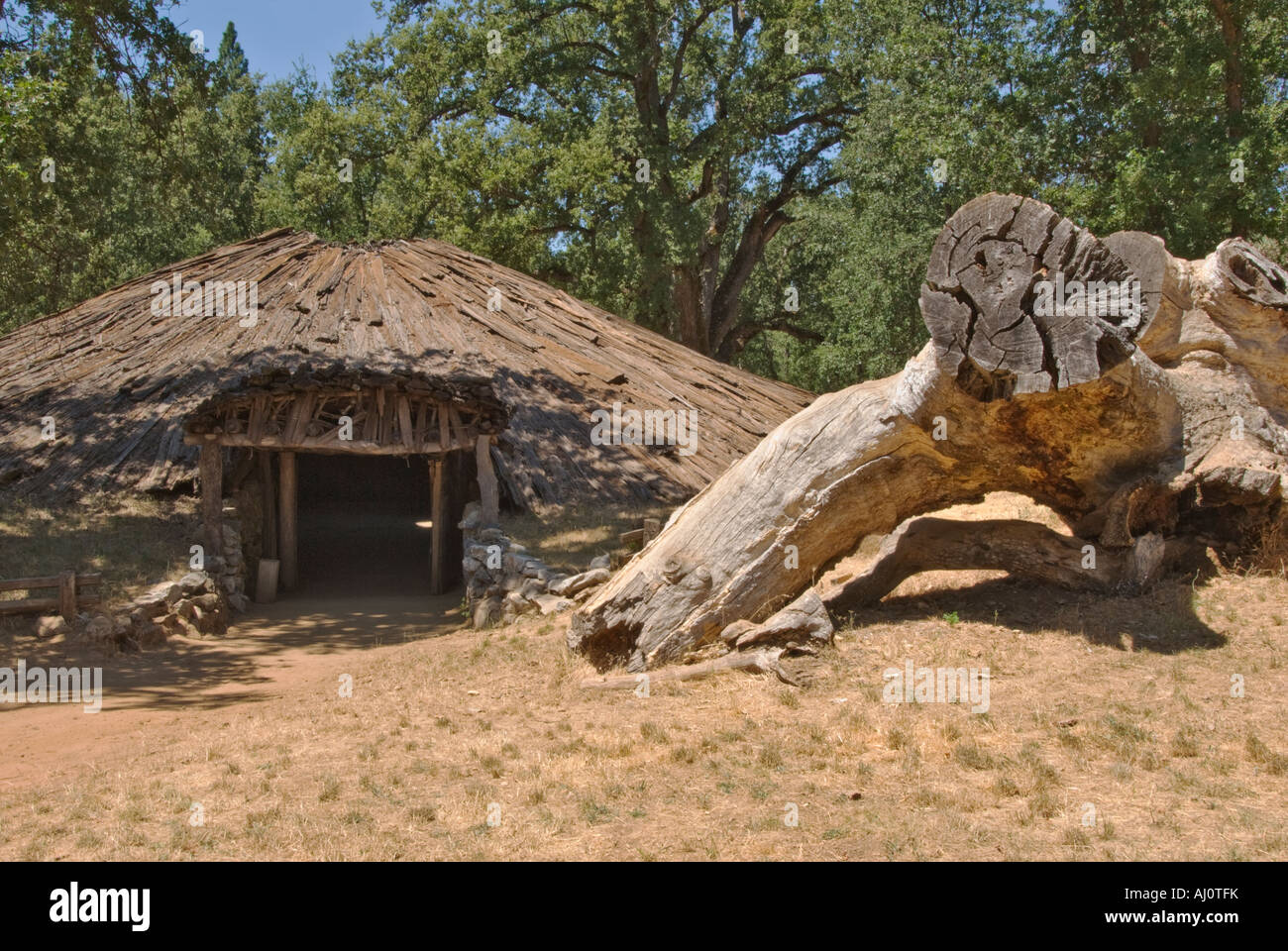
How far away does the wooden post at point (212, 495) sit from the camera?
13047 millimetres

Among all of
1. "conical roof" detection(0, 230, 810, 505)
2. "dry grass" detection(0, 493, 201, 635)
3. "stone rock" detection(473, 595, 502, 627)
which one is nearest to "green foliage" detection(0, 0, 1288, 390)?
"conical roof" detection(0, 230, 810, 505)

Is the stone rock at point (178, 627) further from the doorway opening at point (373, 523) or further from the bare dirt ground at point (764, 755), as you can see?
the doorway opening at point (373, 523)

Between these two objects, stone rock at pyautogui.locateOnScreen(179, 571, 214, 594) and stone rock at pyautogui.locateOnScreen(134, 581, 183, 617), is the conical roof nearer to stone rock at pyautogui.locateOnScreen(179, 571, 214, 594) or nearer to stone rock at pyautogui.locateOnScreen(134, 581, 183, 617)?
stone rock at pyautogui.locateOnScreen(179, 571, 214, 594)

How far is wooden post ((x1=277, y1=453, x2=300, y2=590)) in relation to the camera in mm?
14609

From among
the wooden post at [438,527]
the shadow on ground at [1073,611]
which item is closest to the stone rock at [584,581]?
the shadow on ground at [1073,611]

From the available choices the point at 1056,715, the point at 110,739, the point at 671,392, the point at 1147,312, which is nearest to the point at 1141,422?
the point at 1147,312

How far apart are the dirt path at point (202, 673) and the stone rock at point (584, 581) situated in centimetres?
148

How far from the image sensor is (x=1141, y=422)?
7516mm

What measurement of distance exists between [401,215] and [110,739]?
2091 cm

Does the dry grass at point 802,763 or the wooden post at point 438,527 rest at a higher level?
the wooden post at point 438,527

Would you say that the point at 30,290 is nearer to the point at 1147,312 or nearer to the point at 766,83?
the point at 1147,312

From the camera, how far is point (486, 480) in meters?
13.8

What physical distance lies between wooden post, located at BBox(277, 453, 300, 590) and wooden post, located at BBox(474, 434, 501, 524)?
277 centimetres

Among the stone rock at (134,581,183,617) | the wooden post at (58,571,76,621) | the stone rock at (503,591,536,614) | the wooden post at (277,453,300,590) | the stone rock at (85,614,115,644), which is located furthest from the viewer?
the wooden post at (277,453,300,590)
